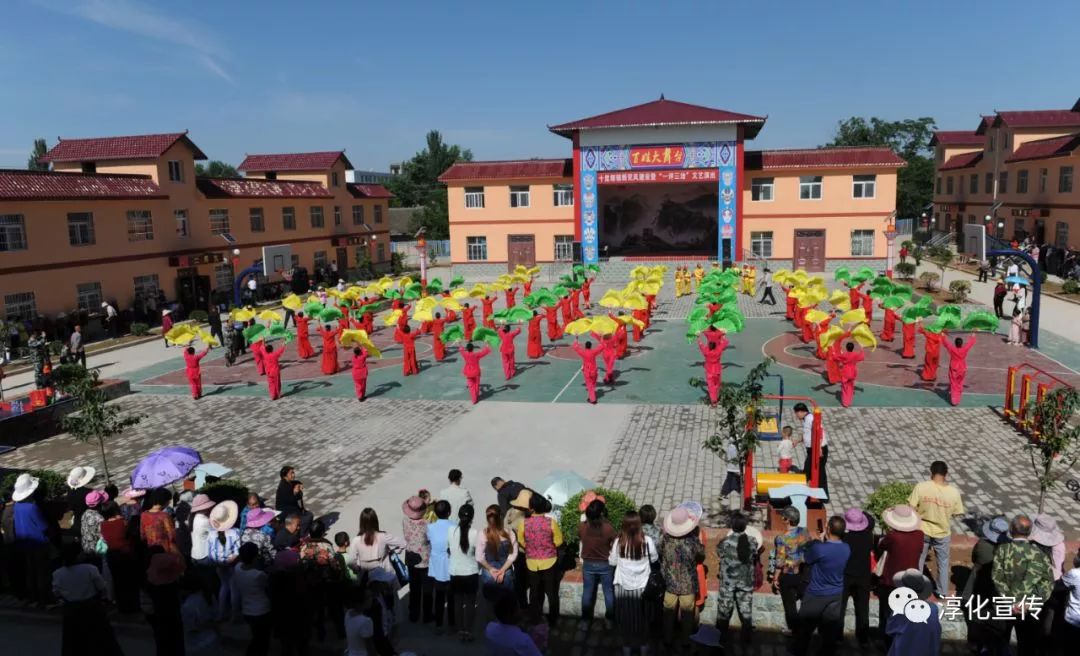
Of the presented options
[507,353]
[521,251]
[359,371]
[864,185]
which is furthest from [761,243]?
[359,371]

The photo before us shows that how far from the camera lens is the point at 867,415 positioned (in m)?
14.8

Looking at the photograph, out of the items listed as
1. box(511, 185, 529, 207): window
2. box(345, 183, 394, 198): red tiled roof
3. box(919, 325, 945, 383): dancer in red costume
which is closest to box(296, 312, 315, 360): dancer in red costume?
box(919, 325, 945, 383): dancer in red costume

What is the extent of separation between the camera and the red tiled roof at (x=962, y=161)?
157ft

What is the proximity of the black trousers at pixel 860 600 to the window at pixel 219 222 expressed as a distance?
3270 centimetres

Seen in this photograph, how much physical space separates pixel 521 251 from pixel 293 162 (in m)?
13.9

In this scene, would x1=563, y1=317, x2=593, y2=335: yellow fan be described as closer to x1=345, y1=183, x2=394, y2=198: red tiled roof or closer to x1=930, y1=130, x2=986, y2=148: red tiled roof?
x1=345, y1=183, x2=394, y2=198: red tiled roof

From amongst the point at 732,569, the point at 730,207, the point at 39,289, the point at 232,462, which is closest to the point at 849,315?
the point at 732,569

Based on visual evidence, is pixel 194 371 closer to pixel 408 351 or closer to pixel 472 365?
pixel 408 351

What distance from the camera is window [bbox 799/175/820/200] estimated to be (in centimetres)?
3884

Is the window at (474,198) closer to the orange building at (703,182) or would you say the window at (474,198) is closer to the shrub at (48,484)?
the orange building at (703,182)

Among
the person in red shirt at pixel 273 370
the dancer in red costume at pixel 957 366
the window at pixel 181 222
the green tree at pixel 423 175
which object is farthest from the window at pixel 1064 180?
the green tree at pixel 423 175

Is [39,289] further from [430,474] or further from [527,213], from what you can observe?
[527,213]

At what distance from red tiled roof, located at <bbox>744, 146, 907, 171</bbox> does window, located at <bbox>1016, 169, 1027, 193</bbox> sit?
7278 mm

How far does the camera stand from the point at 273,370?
1739 cm
